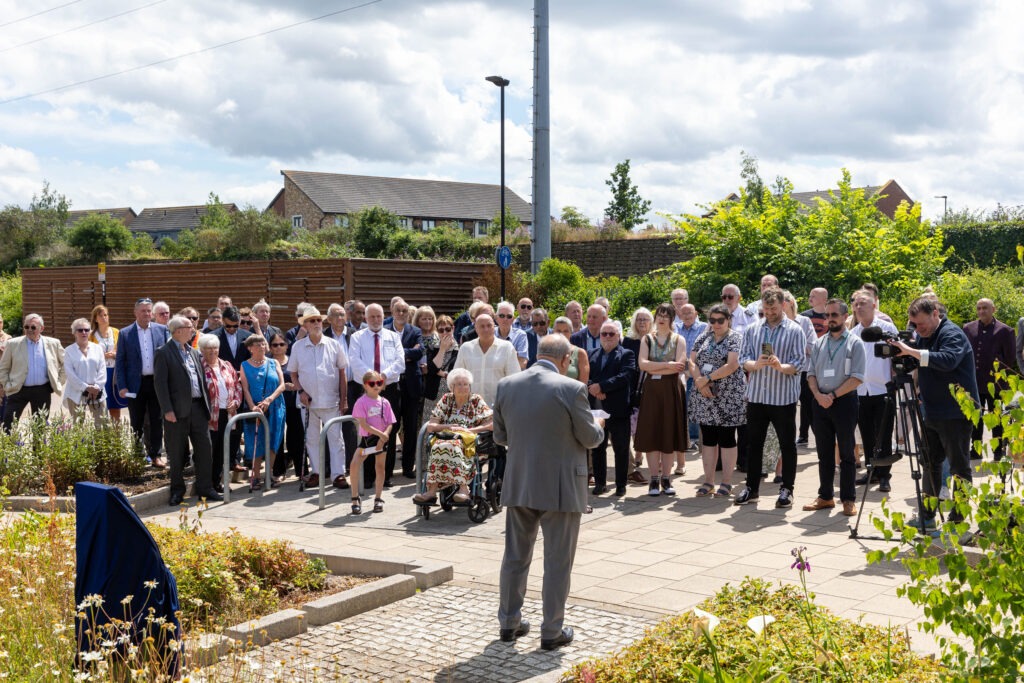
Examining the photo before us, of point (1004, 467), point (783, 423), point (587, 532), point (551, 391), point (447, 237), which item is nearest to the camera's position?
point (1004, 467)

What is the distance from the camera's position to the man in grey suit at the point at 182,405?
10711mm

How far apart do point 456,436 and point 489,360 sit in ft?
4.08

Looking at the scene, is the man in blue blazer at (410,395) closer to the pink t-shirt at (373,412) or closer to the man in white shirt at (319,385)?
the man in white shirt at (319,385)

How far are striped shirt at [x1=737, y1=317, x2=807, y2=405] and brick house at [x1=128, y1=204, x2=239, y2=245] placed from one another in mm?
97527

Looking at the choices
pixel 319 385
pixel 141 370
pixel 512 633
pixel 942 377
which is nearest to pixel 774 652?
pixel 512 633

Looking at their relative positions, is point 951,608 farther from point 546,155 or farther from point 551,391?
point 546,155

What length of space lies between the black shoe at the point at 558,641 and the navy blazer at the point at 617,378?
4.71 m

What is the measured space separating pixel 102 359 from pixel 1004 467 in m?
11.7

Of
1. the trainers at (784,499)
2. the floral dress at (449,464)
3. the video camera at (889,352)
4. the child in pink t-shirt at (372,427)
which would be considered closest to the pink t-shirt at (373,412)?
the child in pink t-shirt at (372,427)

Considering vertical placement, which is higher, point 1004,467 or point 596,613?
point 1004,467

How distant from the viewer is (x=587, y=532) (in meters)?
8.91

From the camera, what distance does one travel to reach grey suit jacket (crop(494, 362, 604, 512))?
19.7 ft

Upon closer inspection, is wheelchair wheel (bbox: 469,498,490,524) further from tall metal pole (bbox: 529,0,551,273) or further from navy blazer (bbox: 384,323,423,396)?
tall metal pole (bbox: 529,0,551,273)

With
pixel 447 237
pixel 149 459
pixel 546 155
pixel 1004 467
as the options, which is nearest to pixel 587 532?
pixel 1004 467
